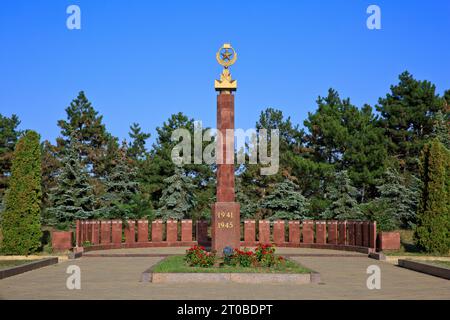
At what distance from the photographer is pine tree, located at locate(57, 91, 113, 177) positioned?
178ft

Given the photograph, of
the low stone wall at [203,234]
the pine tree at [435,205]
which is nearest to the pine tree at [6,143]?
the low stone wall at [203,234]

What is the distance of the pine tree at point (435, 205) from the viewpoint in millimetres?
22031

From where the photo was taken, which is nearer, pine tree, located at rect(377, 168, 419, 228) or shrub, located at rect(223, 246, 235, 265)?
shrub, located at rect(223, 246, 235, 265)

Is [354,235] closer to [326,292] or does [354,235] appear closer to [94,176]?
[326,292]

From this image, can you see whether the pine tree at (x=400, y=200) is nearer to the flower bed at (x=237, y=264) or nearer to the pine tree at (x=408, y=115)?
the pine tree at (x=408, y=115)

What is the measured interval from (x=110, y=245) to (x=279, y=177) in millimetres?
18877

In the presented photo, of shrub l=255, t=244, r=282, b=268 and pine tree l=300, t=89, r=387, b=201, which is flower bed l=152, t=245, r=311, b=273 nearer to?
shrub l=255, t=244, r=282, b=268

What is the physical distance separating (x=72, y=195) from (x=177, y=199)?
7.36 metres

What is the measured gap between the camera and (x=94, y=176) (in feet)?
182

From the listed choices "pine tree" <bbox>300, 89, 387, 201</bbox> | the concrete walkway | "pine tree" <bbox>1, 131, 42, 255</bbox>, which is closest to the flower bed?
the concrete walkway

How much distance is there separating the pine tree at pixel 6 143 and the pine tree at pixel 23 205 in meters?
28.4

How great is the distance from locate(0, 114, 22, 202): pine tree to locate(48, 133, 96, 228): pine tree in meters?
18.1

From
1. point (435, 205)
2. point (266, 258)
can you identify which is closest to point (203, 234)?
point (435, 205)

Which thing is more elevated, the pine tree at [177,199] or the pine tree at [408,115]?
the pine tree at [408,115]
